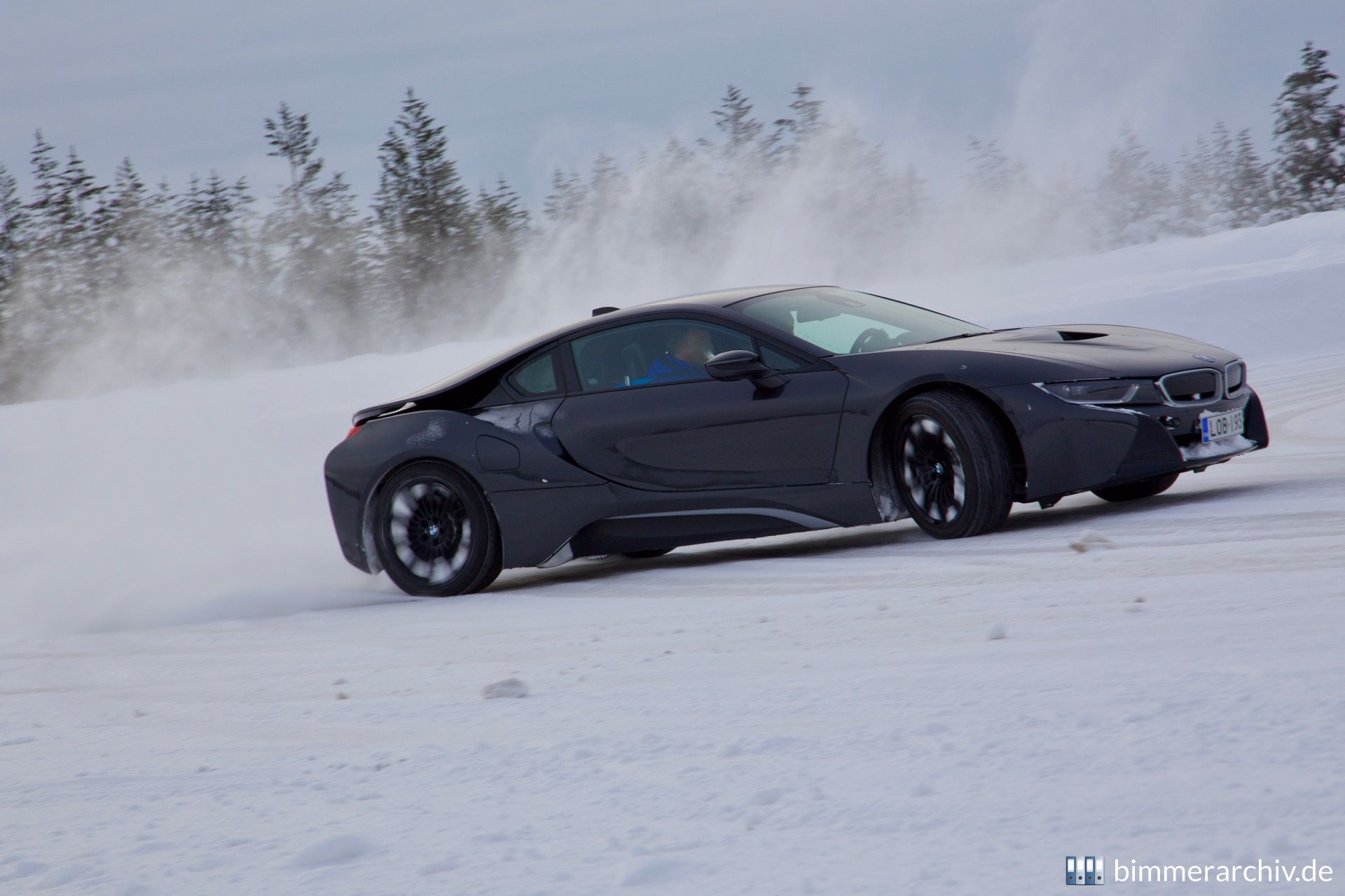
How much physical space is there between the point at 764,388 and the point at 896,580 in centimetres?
140

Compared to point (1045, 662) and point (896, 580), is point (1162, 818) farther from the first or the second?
point (896, 580)

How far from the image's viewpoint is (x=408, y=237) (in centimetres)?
6388

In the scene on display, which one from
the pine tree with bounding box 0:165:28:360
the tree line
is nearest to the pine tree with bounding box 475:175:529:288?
the tree line

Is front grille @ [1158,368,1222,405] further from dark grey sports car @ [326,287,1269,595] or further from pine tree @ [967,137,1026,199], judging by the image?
pine tree @ [967,137,1026,199]

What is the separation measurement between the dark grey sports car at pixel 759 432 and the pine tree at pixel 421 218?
52636mm

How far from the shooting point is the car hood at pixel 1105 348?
6.07 meters

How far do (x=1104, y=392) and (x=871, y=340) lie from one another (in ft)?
4.00

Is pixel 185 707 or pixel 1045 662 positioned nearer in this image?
pixel 1045 662

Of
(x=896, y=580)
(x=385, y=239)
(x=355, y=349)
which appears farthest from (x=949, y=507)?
(x=385, y=239)

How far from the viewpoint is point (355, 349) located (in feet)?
192

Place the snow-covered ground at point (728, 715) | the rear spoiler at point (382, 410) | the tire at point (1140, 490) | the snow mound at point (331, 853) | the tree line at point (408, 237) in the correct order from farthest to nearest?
the tree line at point (408, 237), the rear spoiler at point (382, 410), the tire at point (1140, 490), the snow mound at point (331, 853), the snow-covered ground at point (728, 715)

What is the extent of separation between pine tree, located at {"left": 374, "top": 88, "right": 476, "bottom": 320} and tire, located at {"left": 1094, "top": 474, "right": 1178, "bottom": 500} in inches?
2102

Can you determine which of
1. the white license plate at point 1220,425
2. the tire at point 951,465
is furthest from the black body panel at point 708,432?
the white license plate at point 1220,425

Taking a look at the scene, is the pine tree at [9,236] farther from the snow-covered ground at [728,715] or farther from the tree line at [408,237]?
the snow-covered ground at [728,715]
